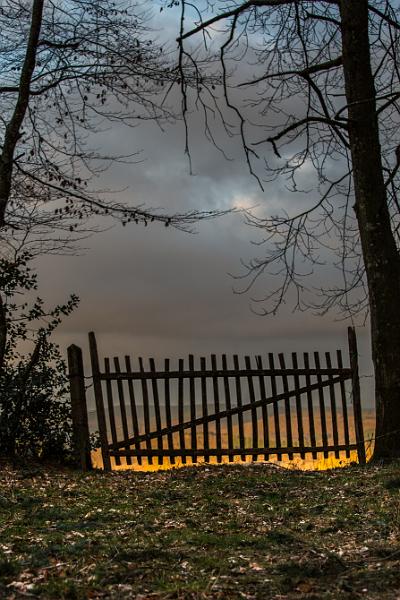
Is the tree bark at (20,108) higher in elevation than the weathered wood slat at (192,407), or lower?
higher

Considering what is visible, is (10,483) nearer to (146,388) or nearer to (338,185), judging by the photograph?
(146,388)

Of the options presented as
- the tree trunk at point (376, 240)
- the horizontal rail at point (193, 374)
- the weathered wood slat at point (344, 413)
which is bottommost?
the weathered wood slat at point (344, 413)

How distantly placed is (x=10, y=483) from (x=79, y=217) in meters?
5.12

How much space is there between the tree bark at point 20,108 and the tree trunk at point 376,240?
5.42m

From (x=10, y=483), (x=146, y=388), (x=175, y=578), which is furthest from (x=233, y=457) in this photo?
(x=175, y=578)

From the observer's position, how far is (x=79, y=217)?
1316cm

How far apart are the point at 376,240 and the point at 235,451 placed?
455 cm

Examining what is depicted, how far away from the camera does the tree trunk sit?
11.4m

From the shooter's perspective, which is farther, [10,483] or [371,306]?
[371,306]

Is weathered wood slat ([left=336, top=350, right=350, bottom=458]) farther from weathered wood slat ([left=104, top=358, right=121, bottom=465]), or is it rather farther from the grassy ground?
weathered wood slat ([left=104, top=358, right=121, bottom=465])

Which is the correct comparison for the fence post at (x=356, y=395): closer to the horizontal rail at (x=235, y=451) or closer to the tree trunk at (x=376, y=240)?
the horizontal rail at (x=235, y=451)

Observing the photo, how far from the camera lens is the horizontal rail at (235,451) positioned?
12.7m

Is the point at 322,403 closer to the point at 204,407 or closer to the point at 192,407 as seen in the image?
the point at 204,407

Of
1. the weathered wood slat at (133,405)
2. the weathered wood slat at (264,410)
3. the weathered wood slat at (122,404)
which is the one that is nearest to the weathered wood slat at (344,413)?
the weathered wood slat at (264,410)
